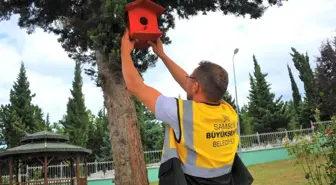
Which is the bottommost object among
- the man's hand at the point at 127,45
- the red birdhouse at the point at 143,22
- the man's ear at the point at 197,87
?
the man's ear at the point at 197,87

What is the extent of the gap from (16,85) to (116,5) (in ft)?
98.4

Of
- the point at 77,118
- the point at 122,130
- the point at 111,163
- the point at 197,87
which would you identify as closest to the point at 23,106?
the point at 77,118

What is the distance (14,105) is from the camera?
28.9 metres

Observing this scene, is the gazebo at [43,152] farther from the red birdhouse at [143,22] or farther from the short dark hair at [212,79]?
the short dark hair at [212,79]

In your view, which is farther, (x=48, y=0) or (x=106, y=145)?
(x=106, y=145)

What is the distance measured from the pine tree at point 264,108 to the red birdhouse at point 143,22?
27.8m

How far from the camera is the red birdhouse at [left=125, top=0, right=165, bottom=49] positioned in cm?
266

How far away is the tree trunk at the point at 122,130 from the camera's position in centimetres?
459

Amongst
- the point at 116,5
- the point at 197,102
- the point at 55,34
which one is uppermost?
the point at 55,34

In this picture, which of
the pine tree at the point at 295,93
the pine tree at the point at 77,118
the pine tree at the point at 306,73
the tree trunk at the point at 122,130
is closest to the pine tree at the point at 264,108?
the pine tree at the point at 306,73

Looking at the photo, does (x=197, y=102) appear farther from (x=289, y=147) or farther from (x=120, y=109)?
(x=289, y=147)

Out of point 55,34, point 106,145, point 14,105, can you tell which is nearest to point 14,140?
point 14,105

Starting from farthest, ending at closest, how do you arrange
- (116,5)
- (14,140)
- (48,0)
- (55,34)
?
(14,140), (55,34), (48,0), (116,5)

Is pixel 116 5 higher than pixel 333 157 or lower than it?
higher
